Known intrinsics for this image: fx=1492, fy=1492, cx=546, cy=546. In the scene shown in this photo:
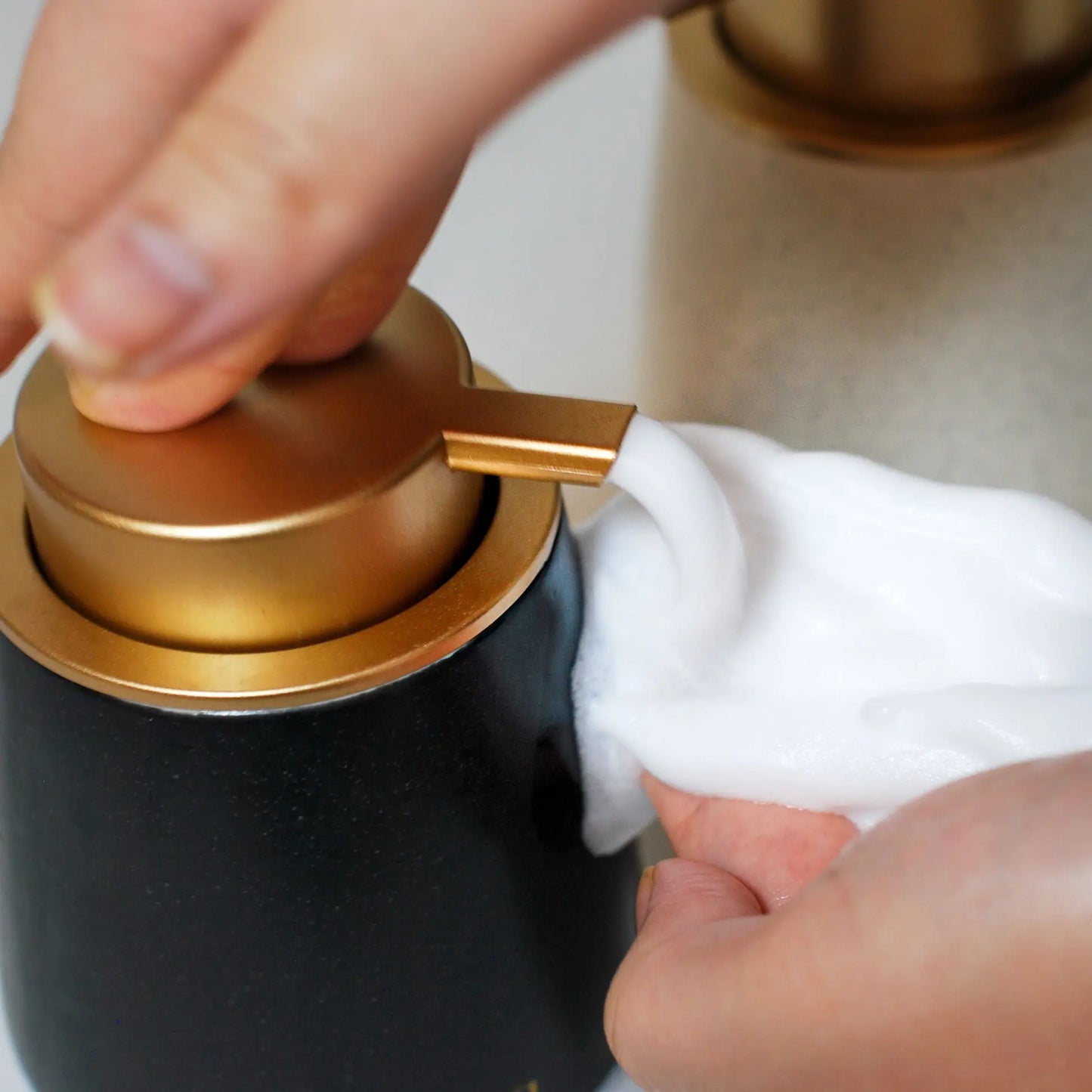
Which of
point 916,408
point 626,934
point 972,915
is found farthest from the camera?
point 916,408

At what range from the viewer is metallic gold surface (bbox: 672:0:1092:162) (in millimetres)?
464

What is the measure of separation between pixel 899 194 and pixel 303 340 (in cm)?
25

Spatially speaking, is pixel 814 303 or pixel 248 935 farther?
pixel 814 303

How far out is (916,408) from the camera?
19.0 inches

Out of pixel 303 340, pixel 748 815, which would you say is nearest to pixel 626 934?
pixel 748 815

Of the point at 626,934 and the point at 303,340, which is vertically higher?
the point at 303,340

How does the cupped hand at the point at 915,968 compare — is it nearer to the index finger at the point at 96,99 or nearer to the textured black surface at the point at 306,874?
the textured black surface at the point at 306,874

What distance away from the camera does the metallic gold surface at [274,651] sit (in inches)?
11.0

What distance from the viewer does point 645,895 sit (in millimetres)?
328

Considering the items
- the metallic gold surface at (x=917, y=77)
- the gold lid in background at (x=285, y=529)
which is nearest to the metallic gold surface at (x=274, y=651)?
the gold lid in background at (x=285, y=529)

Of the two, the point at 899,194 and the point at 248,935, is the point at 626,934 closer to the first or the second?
the point at 248,935

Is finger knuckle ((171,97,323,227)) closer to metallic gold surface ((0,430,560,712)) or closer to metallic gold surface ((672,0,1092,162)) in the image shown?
metallic gold surface ((0,430,560,712))

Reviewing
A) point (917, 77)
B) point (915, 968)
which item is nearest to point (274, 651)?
point (915, 968)

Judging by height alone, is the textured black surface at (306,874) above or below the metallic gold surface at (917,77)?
below
